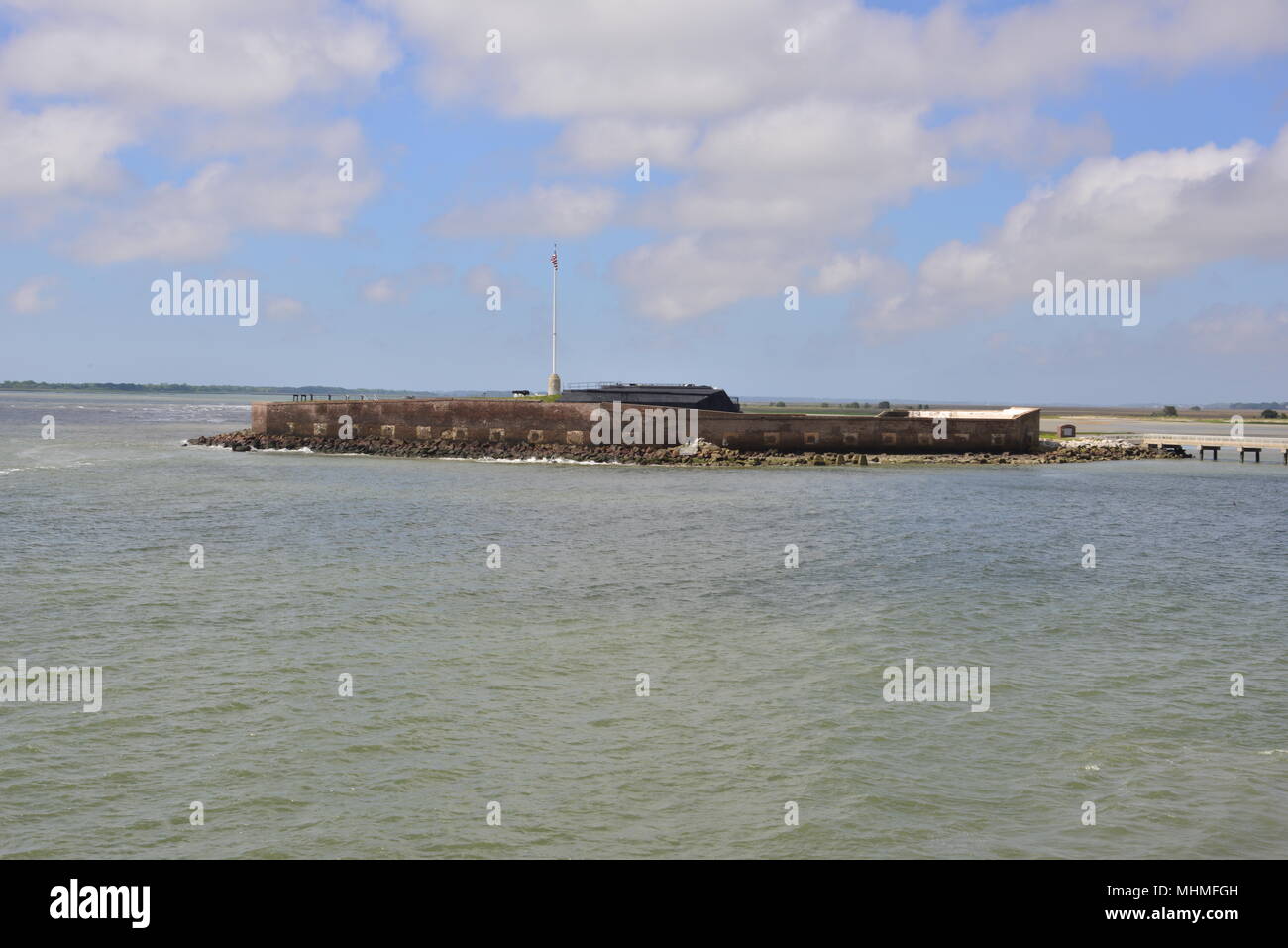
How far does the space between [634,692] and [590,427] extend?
42.7 meters

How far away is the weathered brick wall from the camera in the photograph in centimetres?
5391

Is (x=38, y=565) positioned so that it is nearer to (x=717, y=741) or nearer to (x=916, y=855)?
(x=717, y=741)

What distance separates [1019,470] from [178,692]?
4655 cm

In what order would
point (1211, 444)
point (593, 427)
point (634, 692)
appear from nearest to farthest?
point (634, 692) → point (593, 427) → point (1211, 444)

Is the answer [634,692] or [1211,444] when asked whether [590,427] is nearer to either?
[1211,444]

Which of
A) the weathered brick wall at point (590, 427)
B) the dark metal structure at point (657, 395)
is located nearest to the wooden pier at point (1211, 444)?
the weathered brick wall at point (590, 427)

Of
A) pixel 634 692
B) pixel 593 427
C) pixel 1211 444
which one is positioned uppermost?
pixel 593 427

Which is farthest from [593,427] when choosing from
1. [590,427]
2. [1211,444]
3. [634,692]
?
[634,692]

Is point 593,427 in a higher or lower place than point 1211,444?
higher

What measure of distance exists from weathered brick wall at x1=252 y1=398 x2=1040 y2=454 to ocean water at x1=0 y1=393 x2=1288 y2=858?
27.6m

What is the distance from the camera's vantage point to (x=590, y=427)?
53688 mm

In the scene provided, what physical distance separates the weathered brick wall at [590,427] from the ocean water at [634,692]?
27631 millimetres

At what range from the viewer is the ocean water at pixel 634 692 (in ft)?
26.0

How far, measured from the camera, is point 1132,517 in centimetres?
3103
